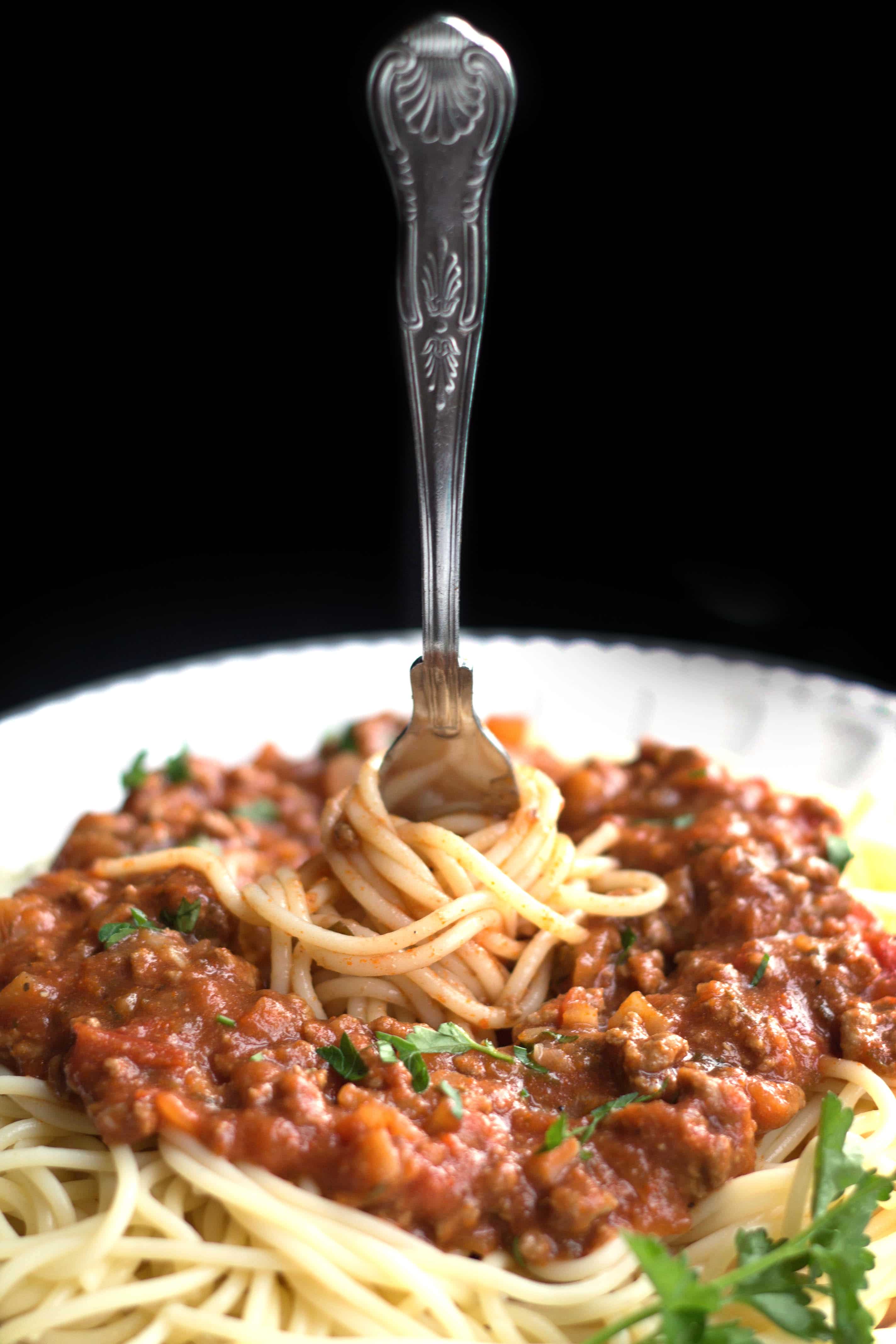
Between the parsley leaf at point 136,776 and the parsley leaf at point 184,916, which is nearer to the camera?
the parsley leaf at point 184,916

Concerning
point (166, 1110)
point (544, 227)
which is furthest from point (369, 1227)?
point (544, 227)

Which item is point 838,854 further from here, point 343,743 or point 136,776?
point 136,776

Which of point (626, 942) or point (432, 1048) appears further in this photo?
point (626, 942)

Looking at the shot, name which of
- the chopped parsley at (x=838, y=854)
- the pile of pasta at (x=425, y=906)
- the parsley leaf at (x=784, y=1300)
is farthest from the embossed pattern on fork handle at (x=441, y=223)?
the parsley leaf at (x=784, y=1300)

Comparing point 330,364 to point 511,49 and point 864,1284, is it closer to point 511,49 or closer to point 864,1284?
point 511,49

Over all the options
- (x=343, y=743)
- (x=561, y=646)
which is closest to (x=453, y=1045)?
(x=343, y=743)

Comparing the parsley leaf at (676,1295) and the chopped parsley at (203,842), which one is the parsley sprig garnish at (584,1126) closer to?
the parsley leaf at (676,1295)
